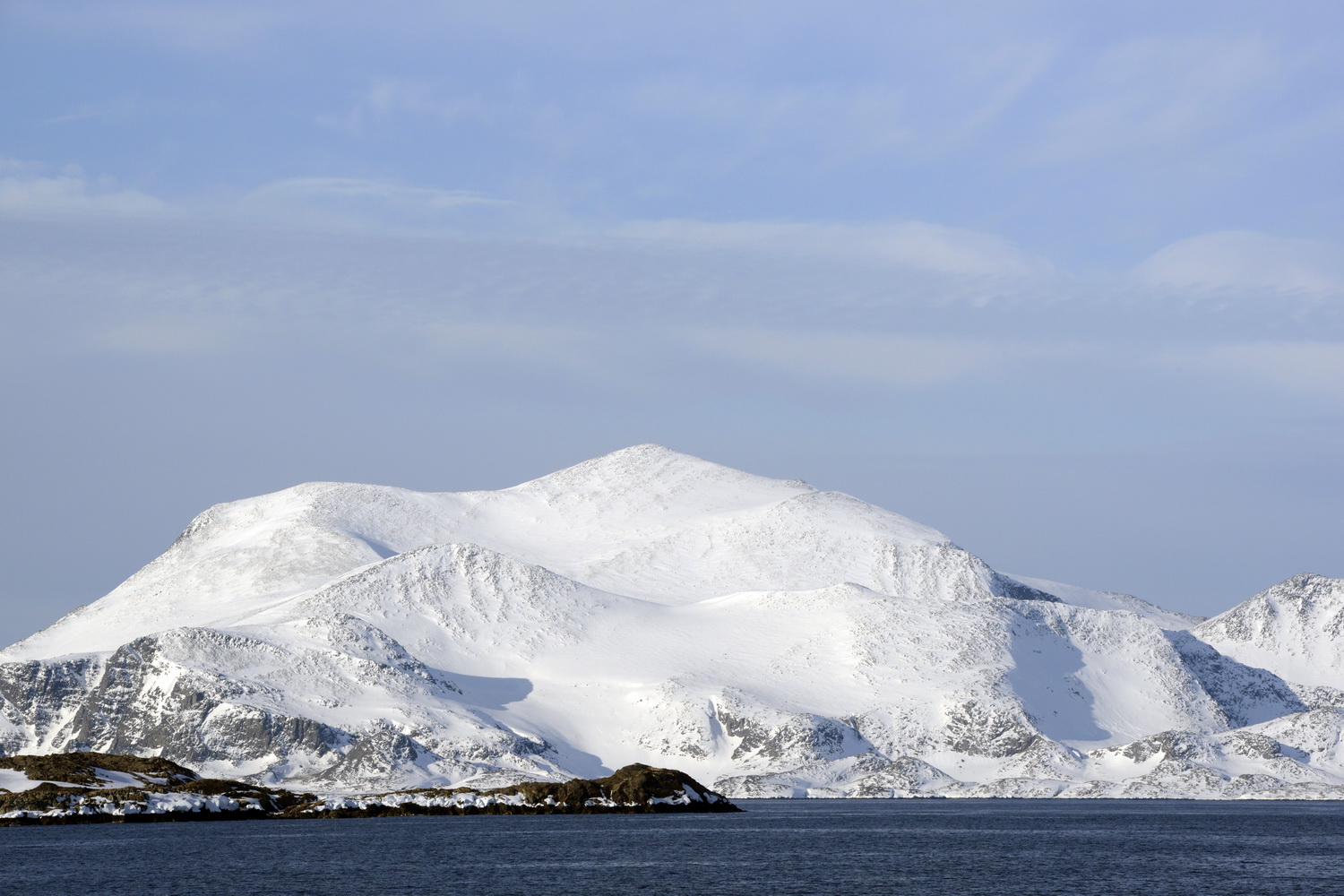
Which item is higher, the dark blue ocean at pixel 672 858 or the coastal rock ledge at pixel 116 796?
the coastal rock ledge at pixel 116 796

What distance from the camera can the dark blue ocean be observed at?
12006 cm

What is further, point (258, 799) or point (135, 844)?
point (258, 799)

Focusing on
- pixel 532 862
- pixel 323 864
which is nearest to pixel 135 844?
pixel 323 864

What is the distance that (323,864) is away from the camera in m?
135

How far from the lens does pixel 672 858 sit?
14162 cm

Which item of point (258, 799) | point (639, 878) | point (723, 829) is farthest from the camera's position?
point (258, 799)

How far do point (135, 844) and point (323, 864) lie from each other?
2934 cm

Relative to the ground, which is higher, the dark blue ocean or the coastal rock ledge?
the coastal rock ledge

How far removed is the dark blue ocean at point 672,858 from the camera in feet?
394

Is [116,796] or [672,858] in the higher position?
[116,796]

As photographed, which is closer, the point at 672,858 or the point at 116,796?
the point at 672,858

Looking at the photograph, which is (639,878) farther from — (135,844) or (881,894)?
(135,844)

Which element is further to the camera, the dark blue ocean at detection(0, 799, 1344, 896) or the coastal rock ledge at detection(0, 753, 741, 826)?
the coastal rock ledge at detection(0, 753, 741, 826)

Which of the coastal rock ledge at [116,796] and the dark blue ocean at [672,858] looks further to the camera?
the coastal rock ledge at [116,796]
